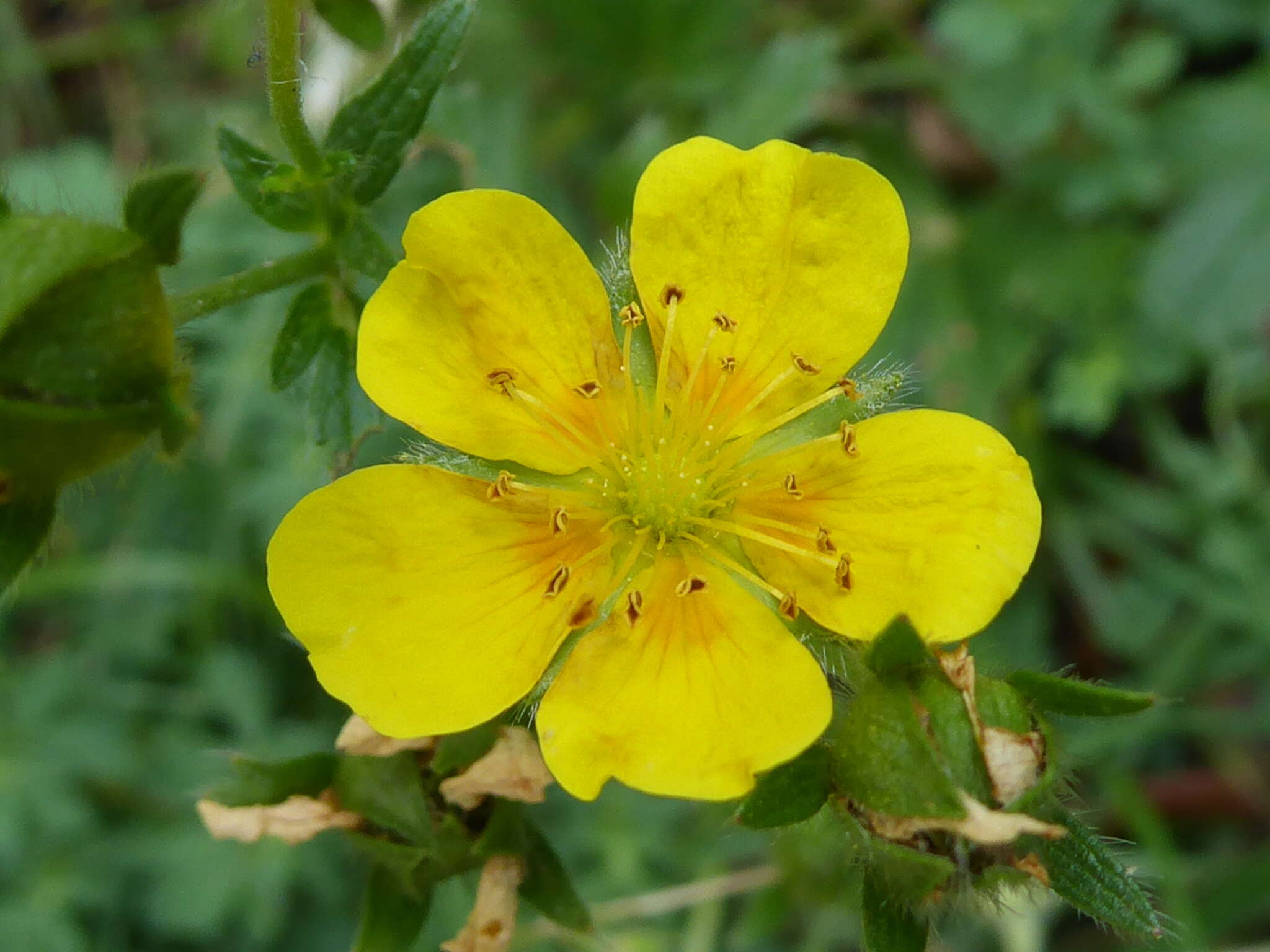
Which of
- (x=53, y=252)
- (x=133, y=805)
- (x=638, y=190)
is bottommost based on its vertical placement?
(x=133, y=805)

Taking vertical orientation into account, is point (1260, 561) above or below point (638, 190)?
below

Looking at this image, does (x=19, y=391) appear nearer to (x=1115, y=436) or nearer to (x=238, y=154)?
(x=238, y=154)

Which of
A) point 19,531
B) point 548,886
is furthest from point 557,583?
point 19,531

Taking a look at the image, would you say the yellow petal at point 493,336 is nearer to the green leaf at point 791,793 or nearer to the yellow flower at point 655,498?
the yellow flower at point 655,498

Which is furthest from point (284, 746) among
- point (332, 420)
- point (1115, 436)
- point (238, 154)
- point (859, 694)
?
point (1115, 436)

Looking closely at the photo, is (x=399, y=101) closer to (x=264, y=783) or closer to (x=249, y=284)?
(x=249, y=284)
